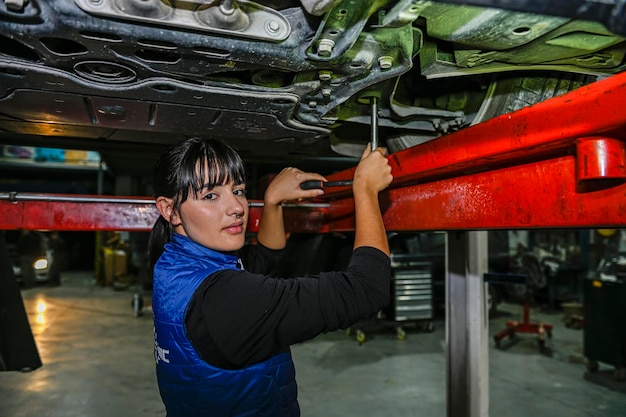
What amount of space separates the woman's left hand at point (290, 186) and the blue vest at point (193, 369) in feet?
1.08

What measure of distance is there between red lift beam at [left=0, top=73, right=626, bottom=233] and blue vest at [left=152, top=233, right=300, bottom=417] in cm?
61

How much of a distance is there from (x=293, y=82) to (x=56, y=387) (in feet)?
11.2

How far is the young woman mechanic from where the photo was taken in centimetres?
104

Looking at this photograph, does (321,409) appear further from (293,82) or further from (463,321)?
(293,82)

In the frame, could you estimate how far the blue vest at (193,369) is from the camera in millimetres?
1131

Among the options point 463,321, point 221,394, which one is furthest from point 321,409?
point 221,394

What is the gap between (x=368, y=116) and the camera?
1695mm

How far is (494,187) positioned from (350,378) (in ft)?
10.1

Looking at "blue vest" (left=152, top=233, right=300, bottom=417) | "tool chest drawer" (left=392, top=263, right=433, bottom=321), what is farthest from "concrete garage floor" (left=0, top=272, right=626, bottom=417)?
"blue vest" (left=152, top=233, right=300, bottom=417)

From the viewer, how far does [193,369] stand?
1134 mm

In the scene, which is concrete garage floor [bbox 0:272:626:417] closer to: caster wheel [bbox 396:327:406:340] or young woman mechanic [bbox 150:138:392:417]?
caster wheel [bbox 396:327:406:340]

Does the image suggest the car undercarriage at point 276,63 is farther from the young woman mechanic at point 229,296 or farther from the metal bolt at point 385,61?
the young woman mechanic at point 229,296

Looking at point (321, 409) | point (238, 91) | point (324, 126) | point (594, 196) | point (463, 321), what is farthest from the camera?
point (321, 409)

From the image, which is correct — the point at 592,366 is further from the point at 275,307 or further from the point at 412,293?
the point at 275,307
